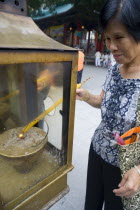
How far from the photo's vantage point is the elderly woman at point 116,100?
50 cm

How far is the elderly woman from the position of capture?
1.63 ft

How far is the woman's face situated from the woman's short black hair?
0.01 m

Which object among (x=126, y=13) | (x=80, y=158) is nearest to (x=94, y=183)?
(x=80, y=158)

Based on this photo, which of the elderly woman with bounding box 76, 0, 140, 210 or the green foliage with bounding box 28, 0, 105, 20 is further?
the green foliage with bounding box 28, 0, 105, 20

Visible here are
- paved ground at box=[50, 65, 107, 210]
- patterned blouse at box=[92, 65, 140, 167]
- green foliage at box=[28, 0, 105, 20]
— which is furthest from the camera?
green foliage at box=[28, 0, 105, 20]

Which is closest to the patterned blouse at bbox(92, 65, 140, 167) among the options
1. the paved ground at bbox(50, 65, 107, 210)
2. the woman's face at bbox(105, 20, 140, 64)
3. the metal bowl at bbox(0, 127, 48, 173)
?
the woman's face at bbox(105, 20, 140, 64)

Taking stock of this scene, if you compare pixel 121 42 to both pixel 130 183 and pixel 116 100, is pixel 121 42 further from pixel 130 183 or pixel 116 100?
pixel 130 183

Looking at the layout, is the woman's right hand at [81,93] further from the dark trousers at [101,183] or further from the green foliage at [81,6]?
the green foliage at [81,6]

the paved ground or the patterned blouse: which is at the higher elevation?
the patterned blouse

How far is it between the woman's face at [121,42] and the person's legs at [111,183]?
0.48 metres

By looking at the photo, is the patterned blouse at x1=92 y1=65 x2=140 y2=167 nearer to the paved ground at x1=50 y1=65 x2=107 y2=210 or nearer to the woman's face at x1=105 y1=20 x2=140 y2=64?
the woman's face at x1=105 y1=20 x2=140 y2=64

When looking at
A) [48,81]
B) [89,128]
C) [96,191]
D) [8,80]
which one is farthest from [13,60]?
[89,128]

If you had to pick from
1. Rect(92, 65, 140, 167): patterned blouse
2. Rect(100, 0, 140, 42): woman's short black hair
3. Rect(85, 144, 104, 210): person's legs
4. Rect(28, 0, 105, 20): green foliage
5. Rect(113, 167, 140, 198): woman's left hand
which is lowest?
Rect(85, 144, 104, 210): person's legs

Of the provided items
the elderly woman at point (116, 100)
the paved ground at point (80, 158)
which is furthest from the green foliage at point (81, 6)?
the elderly woman at point (116, 100)
